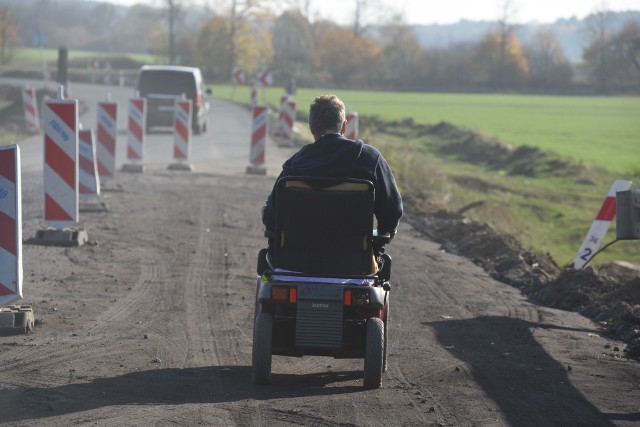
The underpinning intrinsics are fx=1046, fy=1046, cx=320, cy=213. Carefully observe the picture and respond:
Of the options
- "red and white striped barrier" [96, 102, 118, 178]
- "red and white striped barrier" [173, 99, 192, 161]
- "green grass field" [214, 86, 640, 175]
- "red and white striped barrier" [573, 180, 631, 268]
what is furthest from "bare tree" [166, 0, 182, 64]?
"red and white striped barrier" [573, 180, 631, 268]

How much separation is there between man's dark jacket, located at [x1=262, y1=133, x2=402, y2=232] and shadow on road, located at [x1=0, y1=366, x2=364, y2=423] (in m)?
1.02

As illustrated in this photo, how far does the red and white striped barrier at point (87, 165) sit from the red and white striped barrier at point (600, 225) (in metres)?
6.32

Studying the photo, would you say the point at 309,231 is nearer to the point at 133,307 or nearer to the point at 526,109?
the point at 133,307

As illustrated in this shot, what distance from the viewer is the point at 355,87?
3642 inches

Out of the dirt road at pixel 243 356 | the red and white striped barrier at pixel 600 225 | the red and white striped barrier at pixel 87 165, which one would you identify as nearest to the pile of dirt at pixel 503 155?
the red and white striped barrier at pixel 600 225

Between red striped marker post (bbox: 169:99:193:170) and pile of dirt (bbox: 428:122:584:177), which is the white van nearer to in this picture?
pile of dirt (bbox: 428:122:584:177)

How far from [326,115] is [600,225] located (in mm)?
5975

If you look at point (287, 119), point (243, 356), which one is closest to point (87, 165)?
point (243, 356)

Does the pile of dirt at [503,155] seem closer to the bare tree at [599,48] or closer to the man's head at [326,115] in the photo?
the man's head at [326,115]

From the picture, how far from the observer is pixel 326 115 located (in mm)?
6484

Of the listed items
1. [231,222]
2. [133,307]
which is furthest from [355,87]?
[133,307]

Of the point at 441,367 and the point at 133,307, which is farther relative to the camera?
the point at 133,307

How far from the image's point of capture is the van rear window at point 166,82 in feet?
109

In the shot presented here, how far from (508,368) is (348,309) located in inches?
56.1
